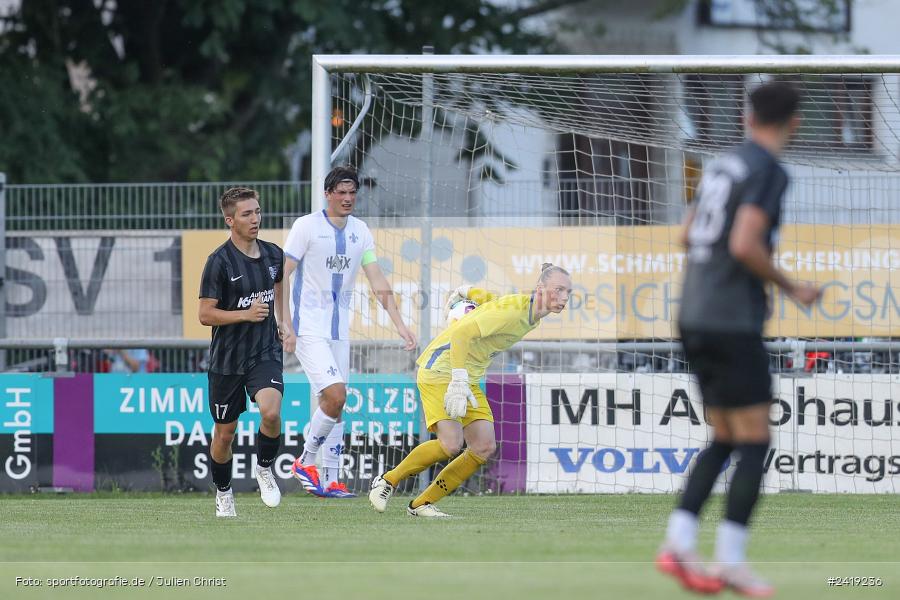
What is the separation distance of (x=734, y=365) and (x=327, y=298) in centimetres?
551

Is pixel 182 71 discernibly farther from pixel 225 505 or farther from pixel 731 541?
pixel 731 541

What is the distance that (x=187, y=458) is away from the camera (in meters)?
12.0

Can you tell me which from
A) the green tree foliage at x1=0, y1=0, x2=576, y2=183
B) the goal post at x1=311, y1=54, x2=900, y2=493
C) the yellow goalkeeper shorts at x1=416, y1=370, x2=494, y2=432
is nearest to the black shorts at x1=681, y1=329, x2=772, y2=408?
the yellow goalkeeper shorts at x1=416, y1=370, x2=494, y2=432

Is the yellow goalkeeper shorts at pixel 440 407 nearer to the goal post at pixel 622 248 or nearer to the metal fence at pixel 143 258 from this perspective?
the goal post at pixel 622 248

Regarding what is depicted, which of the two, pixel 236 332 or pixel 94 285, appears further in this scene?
pixel 94 285

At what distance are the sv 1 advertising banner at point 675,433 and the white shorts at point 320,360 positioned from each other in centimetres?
217

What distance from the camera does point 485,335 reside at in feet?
29.1

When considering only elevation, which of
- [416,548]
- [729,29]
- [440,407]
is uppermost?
[729,29]

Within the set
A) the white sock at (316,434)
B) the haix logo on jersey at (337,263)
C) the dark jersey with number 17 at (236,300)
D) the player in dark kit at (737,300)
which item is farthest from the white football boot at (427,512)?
the player in dark kit at (737,300)

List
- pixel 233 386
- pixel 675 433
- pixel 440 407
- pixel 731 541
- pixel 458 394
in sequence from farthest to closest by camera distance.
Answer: pixel 675 433
pixel 233 386
pixel 440 407
pixel 458 394
pixel 731 541

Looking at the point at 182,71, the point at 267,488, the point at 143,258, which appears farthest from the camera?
the point at 182,71

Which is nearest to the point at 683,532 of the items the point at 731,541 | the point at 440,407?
the point at 731,541

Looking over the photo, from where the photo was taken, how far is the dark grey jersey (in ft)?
17.4

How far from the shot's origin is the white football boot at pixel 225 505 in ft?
30.1
